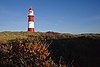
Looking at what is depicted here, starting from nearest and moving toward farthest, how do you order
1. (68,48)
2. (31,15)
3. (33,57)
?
(33,57) → (68,48) → (31,15)

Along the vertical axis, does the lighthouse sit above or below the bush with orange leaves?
above

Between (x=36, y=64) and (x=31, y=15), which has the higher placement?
(x=31, y=15)

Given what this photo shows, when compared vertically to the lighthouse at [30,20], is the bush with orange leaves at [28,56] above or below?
below

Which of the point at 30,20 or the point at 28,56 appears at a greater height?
the point at 30,20

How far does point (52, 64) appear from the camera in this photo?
874 centimetres

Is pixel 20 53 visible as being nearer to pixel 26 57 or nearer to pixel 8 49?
pixel 26 57

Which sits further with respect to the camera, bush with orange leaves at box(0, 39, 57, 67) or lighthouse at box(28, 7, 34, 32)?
lighthouse at box(28, 7, 34, 32)

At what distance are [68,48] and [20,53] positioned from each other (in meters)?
2.28

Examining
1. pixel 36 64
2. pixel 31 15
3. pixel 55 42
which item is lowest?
pixel 36 64

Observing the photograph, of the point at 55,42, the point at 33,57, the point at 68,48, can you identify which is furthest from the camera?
the point at 55,42

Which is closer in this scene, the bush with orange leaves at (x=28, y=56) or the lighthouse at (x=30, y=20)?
the bush with orange leaves at (x=28, y=56)

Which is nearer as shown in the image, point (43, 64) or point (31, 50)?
point (43, 64)

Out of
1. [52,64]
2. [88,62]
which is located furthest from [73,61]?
[52,64]

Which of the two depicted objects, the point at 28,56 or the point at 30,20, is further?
the point at 30,20
